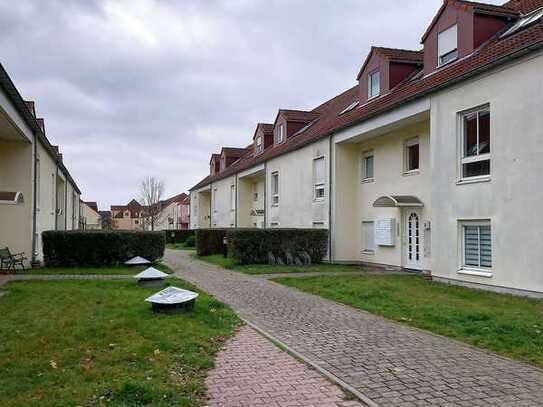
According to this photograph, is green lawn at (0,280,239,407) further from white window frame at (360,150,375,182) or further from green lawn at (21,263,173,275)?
white window frame at (360,150,375,182)

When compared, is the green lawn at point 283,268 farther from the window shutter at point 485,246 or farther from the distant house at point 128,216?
the distant house at point 128,216

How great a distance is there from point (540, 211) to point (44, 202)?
767 inches

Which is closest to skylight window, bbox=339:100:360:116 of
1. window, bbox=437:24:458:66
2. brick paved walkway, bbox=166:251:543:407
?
window, bbox=437:24:458:66

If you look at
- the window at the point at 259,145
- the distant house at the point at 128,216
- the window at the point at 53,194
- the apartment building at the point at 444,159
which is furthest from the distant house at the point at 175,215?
the apartment building at the point at 444,159

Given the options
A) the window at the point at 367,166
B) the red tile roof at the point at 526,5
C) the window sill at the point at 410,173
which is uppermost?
the red tile roof at the point at 526,5

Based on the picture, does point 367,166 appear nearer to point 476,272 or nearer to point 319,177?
point 319,177

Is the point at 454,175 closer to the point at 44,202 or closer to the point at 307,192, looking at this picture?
the point at 307,192

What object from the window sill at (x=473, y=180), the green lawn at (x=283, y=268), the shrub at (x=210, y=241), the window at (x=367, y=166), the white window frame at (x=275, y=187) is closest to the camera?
the window sill at (x=473, y=180)

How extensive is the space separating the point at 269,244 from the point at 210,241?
7.52 metres

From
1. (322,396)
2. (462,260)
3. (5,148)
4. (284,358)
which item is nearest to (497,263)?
(462,260)

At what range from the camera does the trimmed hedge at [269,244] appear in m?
19.7

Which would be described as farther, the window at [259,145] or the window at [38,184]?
the window at [259,145]

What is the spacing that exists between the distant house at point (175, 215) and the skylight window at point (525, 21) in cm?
6808

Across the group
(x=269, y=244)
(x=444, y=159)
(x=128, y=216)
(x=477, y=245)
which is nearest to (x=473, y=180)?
(x=444, y=159)
